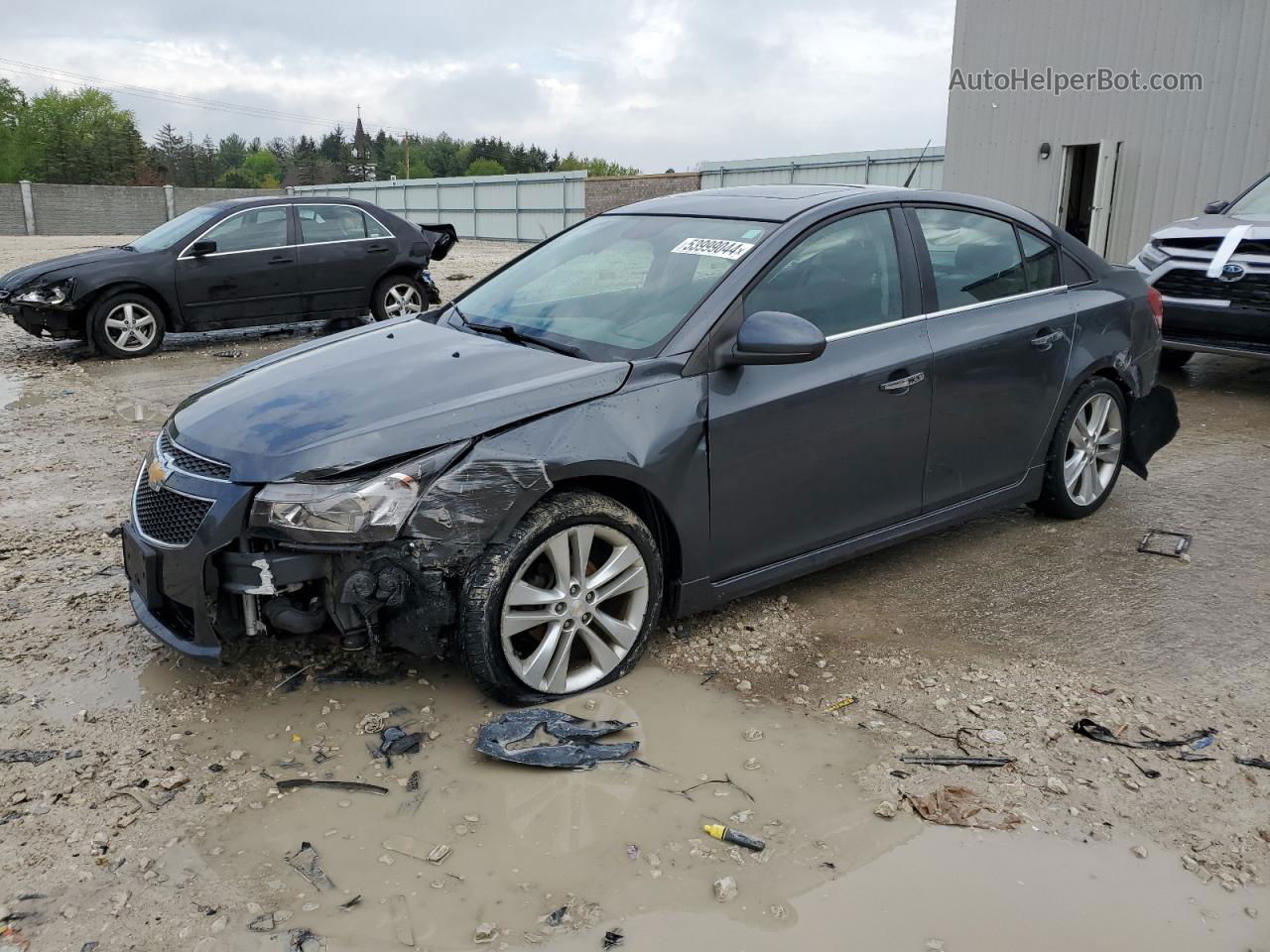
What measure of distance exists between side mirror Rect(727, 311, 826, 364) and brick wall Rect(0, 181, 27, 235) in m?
46.0

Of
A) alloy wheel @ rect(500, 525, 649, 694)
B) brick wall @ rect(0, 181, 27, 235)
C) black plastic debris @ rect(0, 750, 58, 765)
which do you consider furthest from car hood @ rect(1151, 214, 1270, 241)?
brick wall @ rect(0, 181, 27, 235)

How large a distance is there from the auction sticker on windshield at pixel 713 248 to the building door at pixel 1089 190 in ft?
36.8

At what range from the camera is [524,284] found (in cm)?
449

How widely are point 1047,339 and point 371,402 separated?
3.09m

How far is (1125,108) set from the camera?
527 inches

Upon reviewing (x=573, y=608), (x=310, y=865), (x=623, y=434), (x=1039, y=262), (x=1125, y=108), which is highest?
(x=1125, y=108)

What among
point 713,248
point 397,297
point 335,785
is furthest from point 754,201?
point 397,297

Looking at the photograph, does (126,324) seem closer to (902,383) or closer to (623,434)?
(623,434)

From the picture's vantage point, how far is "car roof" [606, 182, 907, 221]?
163 inches

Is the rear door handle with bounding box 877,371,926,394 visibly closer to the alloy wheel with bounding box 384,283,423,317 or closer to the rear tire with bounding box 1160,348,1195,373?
the rear tire with bounding box 1160,348,1195,373

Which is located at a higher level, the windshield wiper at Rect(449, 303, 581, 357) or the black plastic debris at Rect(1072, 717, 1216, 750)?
the windshield wiper at Rect(449, 303, 581, 357)

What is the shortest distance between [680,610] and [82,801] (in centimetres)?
197

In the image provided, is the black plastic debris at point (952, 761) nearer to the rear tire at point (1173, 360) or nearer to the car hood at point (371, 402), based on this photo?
the car hood at point (371, 402)

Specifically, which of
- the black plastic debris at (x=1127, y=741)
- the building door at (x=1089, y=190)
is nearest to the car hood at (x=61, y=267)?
Result: the black plastic debris at (x=1127, y=741)
